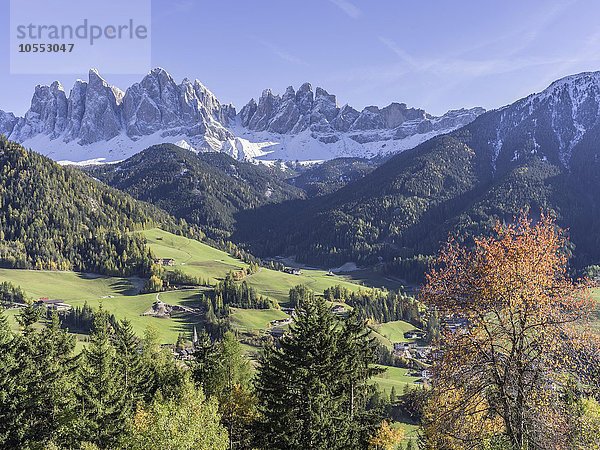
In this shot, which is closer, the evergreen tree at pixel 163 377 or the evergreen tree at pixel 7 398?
the evergreen tree at pixel 7 398

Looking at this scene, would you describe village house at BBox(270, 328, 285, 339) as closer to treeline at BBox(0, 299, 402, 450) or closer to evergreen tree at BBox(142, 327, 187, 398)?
evergreen tree at BBox(142, 327, 187, 398)

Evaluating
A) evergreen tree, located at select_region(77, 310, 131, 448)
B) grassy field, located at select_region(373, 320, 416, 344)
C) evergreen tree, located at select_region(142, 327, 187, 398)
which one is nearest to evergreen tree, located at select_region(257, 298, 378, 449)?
evergreen tree, located at select_region(77, 310, 131, 448)

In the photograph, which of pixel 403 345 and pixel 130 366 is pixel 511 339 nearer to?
pixel 130 366

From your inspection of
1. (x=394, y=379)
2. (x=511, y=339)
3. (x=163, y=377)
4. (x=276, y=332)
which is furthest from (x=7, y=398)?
(x=276, y=332)

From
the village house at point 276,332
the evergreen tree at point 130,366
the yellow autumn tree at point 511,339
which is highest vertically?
the yellow autumn tree at point 511,339

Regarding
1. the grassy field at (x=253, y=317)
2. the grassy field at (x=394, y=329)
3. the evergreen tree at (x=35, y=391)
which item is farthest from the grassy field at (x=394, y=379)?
the evergreen tree at (x=35, y=391)

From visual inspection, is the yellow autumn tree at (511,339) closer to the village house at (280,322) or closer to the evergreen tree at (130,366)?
the evergreen tree at (130,366)

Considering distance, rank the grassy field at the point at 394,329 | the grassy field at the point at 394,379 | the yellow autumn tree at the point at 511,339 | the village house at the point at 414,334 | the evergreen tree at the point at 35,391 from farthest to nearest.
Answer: the village house at the point at 414,334 → the grassy field at the point at 394,329 → the grassy field at the point at 394,379 → the evergreen tree at the point at 35,391 → the yellow autumn tree at the point at 511,339

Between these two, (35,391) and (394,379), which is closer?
(35,391)

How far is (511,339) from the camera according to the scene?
19.8 meters

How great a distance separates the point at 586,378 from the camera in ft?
63.6

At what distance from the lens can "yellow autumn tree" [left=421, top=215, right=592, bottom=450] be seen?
19.2 metres

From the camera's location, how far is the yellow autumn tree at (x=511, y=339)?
1916 cm

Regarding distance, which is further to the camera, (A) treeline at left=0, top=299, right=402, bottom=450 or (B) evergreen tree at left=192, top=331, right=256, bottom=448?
(B) evergreen tree at left=192, top=331, right=256, bottom=448
